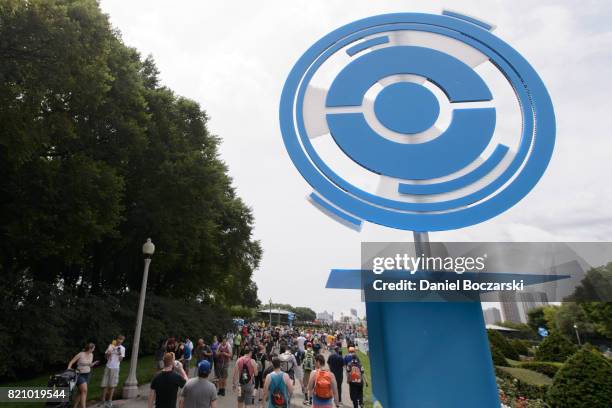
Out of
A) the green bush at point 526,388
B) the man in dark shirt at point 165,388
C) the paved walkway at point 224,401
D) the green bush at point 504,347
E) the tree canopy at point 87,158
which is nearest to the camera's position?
the man in dark shirt at point 165,388

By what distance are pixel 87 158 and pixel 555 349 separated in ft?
97.5

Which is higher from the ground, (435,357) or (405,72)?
(405,72)

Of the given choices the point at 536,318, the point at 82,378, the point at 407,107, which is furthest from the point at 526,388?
the point at 536,318

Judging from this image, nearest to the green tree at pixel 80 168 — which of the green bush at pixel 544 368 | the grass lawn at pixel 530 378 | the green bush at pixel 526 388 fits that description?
the green bush at pixel 526 388

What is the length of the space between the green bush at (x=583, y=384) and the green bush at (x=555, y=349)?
16437mm

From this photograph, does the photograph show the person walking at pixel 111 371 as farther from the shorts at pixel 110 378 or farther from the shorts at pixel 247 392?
the shorts at pixel 247 392

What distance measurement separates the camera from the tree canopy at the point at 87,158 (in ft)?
40.1

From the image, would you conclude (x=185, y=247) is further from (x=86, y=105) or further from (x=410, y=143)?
(x=410, y=143)

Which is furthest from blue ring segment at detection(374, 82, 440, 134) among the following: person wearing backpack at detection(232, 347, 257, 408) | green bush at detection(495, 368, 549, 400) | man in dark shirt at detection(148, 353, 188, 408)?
green bush at detection(495, 368, 549, 400)

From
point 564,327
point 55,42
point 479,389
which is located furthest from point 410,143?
point 564,327

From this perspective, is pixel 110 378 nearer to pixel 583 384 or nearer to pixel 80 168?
pixel 80 168

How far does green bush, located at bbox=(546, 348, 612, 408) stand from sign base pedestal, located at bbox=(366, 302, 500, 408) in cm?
726

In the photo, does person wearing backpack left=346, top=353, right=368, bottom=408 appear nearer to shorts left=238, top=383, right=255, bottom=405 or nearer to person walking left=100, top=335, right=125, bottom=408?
shorts left=238, top=383, right=255, bottom=405

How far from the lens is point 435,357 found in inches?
236
